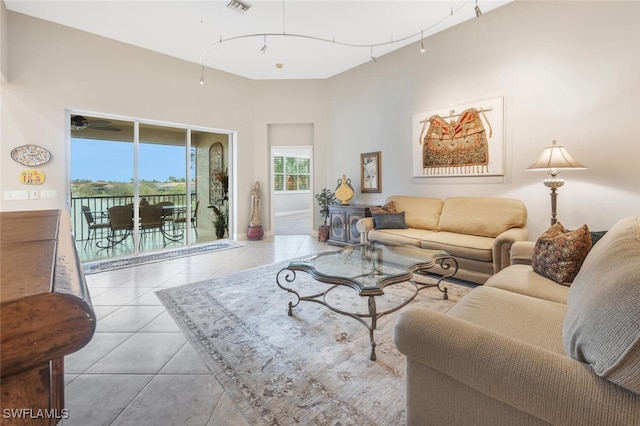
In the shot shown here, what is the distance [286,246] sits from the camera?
562 centimetres

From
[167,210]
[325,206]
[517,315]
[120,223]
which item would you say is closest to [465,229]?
[517,315]

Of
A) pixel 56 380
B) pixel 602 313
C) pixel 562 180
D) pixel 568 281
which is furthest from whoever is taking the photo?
pixel 562 180

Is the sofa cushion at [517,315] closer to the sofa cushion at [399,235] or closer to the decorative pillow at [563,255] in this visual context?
the decorative pillow at [563,255]

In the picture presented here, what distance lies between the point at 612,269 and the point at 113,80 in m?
5.86

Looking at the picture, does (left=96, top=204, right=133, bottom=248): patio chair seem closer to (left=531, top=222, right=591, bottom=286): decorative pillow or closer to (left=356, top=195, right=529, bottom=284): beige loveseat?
(left=356, top=195, right=529, bottom=284): beige loveseat

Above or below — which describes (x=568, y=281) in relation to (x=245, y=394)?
above

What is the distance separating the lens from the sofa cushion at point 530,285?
1893 millimetres

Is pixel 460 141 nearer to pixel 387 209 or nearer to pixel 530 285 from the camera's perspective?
pixel 387 209

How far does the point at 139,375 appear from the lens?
1.84 m

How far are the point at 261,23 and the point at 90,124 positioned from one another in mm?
3069

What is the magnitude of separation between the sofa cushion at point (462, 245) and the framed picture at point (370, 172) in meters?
1.85

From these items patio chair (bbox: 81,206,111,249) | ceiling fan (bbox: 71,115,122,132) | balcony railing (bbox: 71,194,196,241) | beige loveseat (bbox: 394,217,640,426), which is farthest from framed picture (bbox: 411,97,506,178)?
patio chair (bbox: 81,206,111,249)

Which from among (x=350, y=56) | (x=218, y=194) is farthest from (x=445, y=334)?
(x=218, y=194)

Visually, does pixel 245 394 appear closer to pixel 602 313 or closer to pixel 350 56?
pixel 602 313
